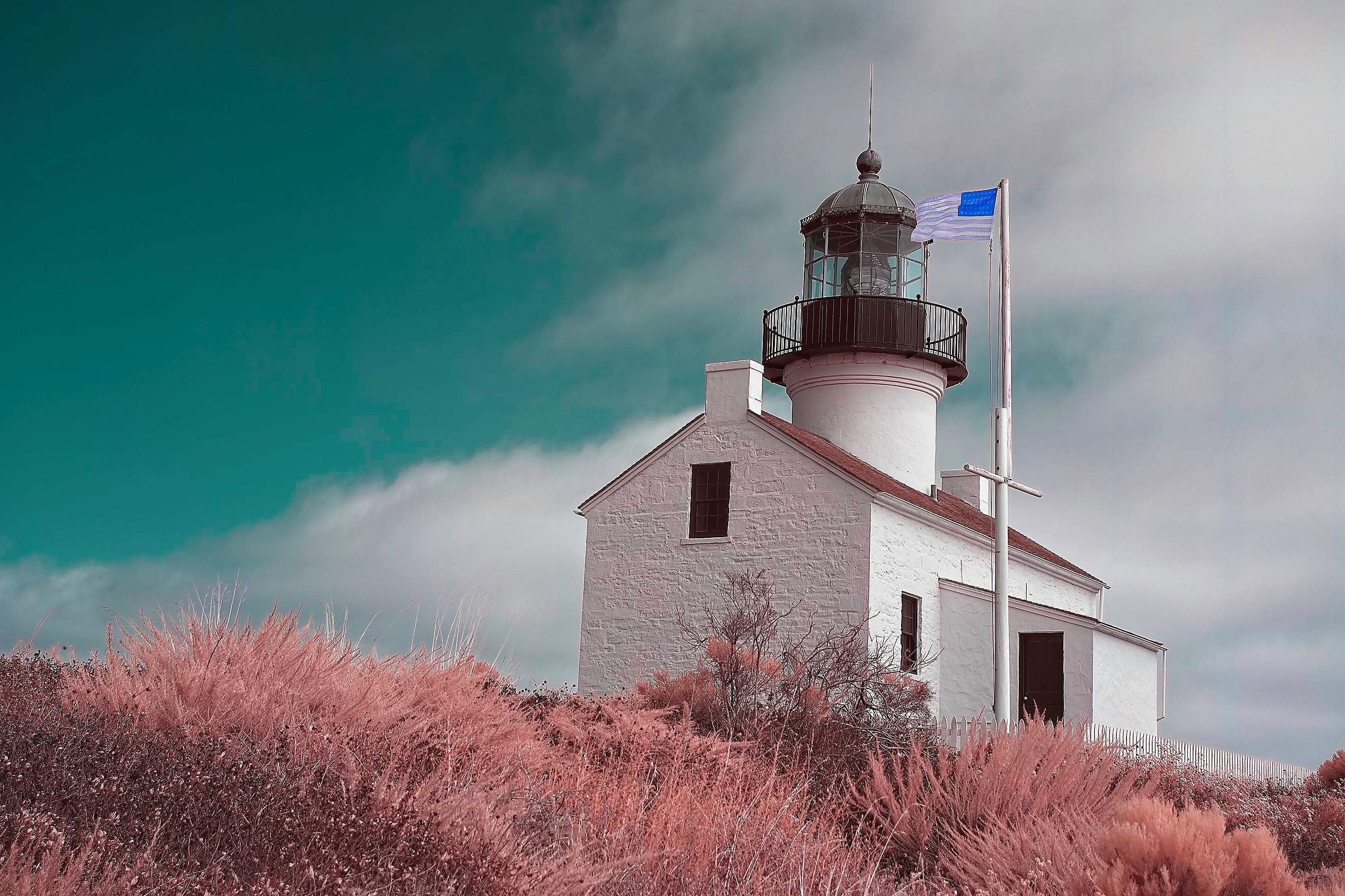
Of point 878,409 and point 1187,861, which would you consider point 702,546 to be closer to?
point 878,409

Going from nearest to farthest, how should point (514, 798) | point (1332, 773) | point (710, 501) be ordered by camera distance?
point (514, 798) < point (1332, 773) < point (710, 501)

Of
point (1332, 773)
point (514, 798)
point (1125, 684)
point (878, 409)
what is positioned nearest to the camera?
point (514, 798)

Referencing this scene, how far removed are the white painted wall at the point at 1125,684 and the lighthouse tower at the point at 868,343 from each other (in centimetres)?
545

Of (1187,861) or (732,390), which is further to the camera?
(732,390)

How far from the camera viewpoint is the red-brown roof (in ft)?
68.5

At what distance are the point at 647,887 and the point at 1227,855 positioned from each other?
126 inches

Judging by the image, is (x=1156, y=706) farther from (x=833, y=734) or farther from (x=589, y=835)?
(x=589, y=835)

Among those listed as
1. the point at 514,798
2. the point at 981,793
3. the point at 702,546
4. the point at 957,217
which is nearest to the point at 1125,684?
the point at 702,546

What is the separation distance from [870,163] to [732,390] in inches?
336

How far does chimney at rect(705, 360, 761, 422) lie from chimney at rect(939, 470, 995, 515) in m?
9.03

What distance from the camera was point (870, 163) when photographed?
27.2 metres

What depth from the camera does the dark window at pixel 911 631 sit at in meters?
20.8

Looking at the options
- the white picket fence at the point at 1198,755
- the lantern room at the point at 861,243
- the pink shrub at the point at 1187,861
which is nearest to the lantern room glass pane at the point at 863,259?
the lantern room at the point at 861,243

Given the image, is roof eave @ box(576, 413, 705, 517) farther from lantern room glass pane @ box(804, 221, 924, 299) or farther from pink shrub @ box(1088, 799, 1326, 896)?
pink shrub @ box(1088, 799, 1326, 896)
